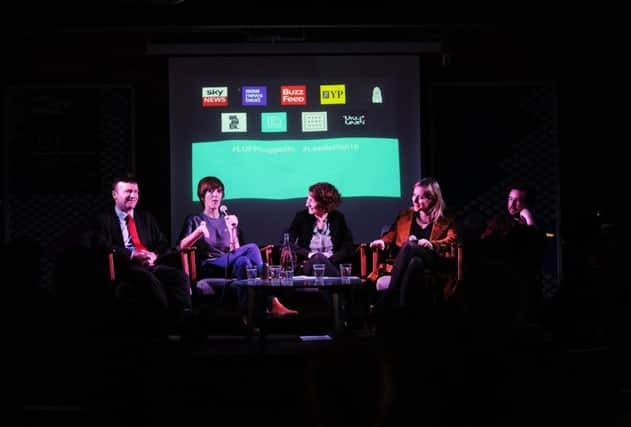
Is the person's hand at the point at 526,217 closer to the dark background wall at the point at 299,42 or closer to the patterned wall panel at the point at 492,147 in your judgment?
the dark background wall at the point at 299,42

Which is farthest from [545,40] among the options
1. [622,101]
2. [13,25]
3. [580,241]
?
[13,25]

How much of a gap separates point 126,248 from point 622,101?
4675 millimetres

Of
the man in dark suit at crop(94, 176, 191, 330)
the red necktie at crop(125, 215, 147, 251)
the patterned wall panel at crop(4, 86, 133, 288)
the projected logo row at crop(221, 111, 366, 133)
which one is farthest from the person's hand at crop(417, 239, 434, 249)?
the patterned wall panel at crop(4, 86, 133, 288)

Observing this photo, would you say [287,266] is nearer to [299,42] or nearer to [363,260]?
[363,260]

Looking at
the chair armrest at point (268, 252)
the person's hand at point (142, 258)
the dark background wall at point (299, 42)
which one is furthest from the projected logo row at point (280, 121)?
the person's hand at point (142, 258)

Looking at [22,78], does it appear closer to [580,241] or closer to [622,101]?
[580,241]

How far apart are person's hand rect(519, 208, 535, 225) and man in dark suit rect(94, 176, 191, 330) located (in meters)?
2.71

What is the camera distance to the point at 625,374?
351 centimetres

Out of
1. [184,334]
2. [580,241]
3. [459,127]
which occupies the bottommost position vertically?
[184,334]

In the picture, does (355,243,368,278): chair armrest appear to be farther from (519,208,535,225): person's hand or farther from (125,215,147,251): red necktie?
(125,215,147,251): red necktie

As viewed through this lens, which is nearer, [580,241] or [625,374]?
[625,374]

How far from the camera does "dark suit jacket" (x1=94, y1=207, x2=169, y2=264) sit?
521 cm

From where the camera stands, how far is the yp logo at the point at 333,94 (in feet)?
21.0

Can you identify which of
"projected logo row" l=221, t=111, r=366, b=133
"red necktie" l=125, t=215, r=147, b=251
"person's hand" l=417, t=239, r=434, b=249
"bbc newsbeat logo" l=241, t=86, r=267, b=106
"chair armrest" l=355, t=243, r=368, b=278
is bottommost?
"chair armrest" l=355, t=243, r=368, b=278
